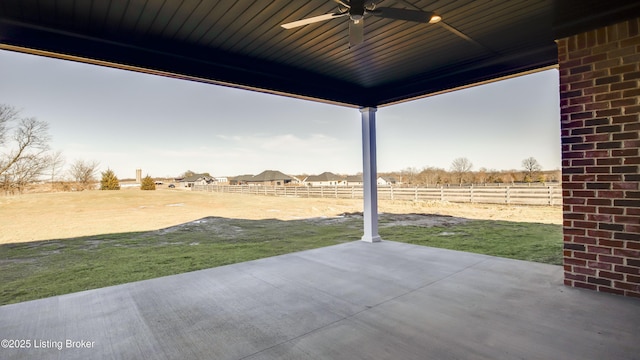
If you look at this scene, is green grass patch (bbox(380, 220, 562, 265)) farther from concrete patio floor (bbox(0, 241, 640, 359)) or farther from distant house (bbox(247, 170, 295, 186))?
distant house (bbox(247, 170, 295, 186))

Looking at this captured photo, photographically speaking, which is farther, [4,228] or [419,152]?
[419,152]

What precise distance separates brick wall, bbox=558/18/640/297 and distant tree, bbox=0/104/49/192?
15143 mm

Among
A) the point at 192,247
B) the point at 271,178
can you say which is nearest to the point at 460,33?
the point at 192,247

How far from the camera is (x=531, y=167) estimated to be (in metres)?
14.0

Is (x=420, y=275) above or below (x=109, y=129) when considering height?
below

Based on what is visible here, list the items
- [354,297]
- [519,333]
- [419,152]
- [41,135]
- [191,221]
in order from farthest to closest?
[419,152] → [41,135] → [191,221] → [354,297] → [519,333]

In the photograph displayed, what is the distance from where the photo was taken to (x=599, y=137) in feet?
8.29

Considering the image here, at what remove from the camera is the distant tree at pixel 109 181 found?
1852 cm

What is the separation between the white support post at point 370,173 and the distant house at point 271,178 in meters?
37.1

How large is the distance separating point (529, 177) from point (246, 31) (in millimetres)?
16313

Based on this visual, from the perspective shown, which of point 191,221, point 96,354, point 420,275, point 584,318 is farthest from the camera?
point 191,221

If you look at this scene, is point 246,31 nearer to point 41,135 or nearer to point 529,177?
point 41,135

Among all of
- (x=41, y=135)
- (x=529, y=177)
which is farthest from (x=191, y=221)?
(x=529, y=177)

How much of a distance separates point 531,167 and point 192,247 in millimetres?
15260
